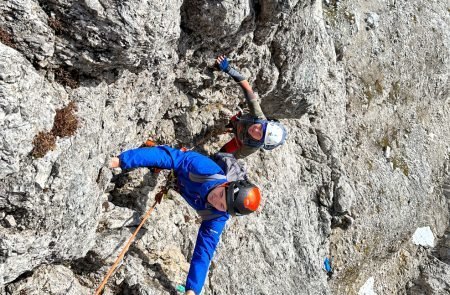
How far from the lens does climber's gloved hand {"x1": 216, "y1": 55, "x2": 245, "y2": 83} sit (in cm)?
1252

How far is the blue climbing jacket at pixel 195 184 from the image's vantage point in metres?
10.8

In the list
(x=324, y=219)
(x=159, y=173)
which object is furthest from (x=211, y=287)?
(x=324, y=219)

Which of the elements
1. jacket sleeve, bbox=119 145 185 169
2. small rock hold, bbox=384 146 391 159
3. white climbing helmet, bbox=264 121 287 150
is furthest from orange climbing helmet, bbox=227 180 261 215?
small rock hold, bbox=384 146 391 159

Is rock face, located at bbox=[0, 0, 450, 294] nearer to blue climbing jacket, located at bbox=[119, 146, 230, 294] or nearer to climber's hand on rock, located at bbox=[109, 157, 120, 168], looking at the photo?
climber's hand on rock, located at bbox=[109, 157, 120, 168]

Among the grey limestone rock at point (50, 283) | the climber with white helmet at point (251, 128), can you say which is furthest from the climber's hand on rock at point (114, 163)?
the climber with white helmet at point (251, 128)

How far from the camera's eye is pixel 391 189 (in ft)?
78.8

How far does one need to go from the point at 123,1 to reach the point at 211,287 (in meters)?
8.67

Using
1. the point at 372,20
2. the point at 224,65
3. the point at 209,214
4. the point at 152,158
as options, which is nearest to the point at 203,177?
the point at 209,214

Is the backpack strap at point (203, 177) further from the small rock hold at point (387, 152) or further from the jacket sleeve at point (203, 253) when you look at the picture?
the small rock hold at point (387, 152)

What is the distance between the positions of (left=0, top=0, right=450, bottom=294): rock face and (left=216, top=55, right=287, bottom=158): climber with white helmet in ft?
1.85

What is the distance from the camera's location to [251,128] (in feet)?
42.1

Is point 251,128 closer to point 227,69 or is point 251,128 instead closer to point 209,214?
point 227,69

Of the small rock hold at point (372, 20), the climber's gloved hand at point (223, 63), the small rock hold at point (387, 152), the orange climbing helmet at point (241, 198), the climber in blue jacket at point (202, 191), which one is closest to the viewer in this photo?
the orange climbing helmet at point (241, 198)

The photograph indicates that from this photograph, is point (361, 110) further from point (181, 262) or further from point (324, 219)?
point (181, 262)
